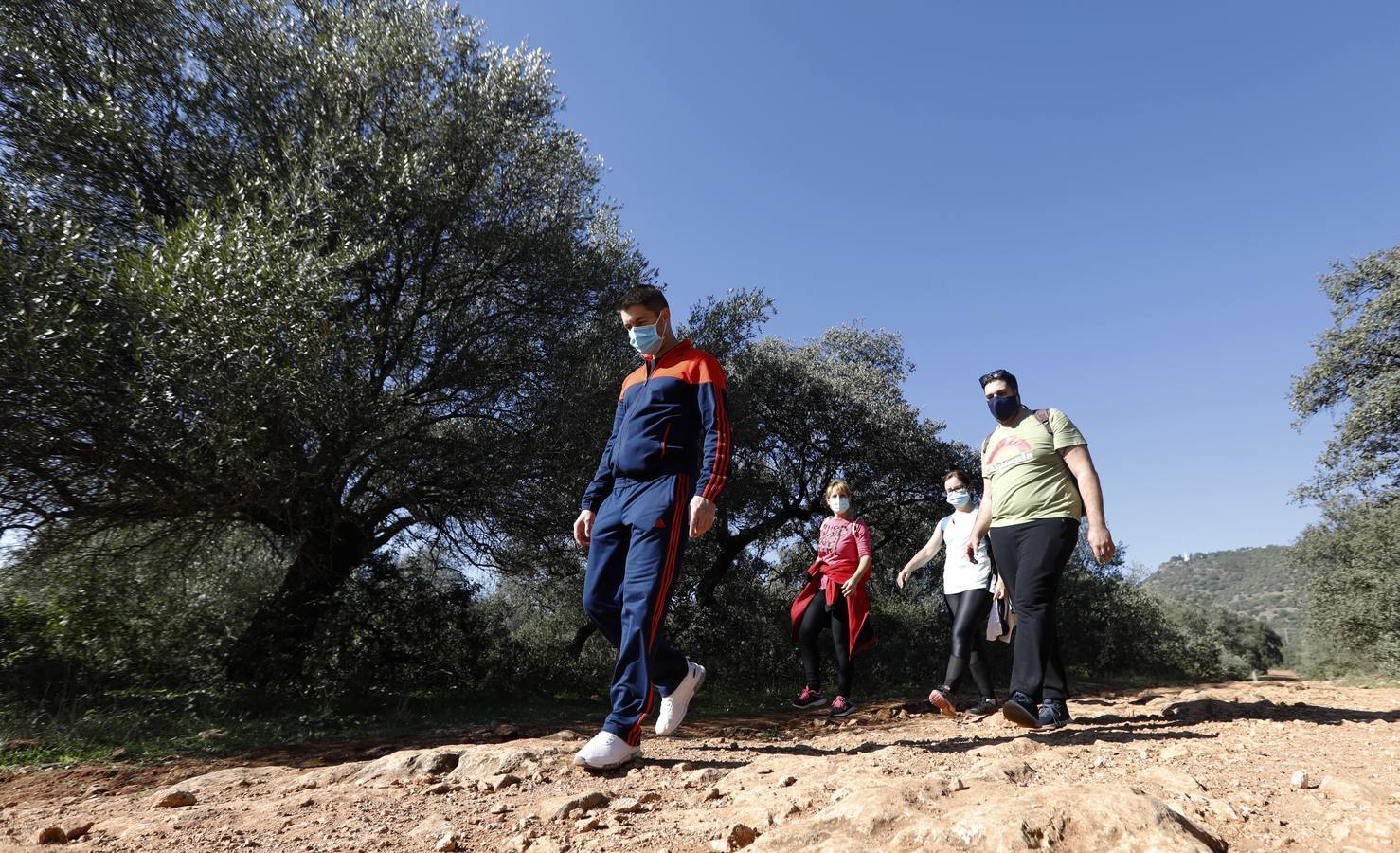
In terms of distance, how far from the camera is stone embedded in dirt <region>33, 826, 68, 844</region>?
251 cm

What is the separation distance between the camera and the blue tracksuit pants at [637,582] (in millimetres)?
3240

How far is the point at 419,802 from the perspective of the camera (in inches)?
107

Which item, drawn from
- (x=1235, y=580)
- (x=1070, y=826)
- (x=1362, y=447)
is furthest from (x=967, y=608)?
(x=1235, y=580)

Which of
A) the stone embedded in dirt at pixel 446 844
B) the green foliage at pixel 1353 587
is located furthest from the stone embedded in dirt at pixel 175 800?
the green foliage at pixel 1353 587

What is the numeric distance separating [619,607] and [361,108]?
8.07 m

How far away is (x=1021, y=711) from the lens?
3980 mm

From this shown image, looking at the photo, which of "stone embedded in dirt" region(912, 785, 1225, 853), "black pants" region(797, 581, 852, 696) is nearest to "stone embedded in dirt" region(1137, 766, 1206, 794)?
"stone embedded in dirt" region(912, 785, 1225, 853)

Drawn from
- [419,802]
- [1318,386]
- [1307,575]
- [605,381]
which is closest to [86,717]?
[419,802]

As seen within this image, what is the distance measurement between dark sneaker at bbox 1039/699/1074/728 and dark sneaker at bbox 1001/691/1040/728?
113 millimetres

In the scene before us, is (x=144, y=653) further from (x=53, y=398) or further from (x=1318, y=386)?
(x=1318, y=386)

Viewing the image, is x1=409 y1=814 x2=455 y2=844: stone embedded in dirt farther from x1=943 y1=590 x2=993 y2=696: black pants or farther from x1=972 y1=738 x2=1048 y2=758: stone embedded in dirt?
x1=943 y1=590 x2=993 y2=696: black pants

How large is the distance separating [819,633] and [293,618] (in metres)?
6.73

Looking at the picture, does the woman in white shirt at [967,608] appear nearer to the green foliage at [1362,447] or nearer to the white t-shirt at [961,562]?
the white t-shirt at [961,562]

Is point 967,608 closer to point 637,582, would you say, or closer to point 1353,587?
point 637,582
